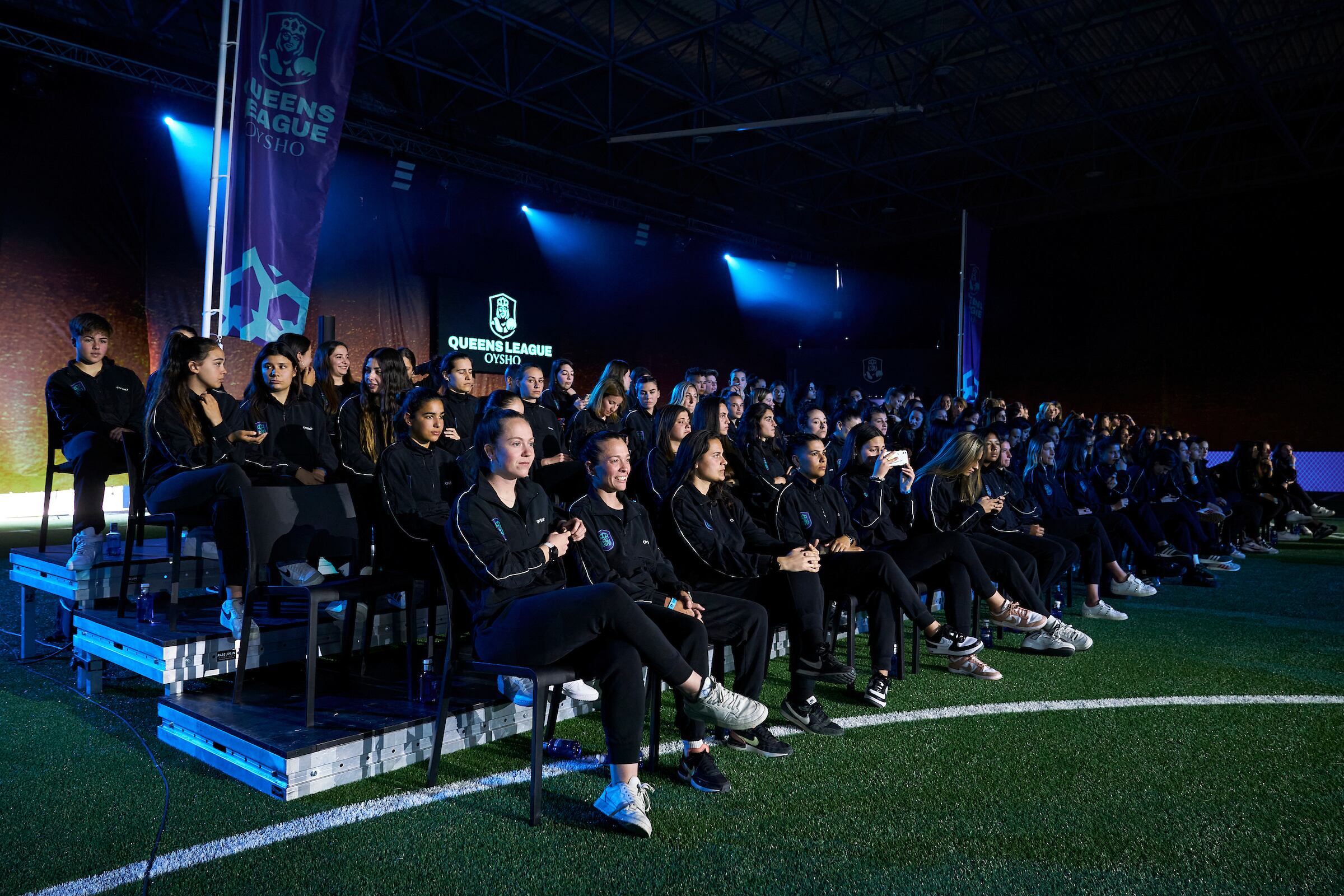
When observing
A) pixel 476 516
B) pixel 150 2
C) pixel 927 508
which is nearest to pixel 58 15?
pixel 150 2

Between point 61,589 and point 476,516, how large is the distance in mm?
2487

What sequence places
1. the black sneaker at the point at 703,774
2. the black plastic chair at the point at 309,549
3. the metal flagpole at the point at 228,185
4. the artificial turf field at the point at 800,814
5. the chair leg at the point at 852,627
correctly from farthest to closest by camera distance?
the metal flagpole at the point at 228,185 → the chair leg at the point at 852,627 → the black plastic chair at the point at 309,549 → the black sneaker at the point at 703,774 → the artificial turf field at the point at 800,814

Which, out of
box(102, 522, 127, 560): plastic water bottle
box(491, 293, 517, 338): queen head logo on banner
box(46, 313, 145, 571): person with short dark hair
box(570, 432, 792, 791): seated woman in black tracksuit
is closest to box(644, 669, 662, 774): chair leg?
box(570, 432, 792, 791): seated woman in black tracksuit

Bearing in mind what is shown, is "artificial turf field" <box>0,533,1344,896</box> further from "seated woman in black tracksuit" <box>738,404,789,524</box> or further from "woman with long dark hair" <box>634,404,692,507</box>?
"seated woman in black tracksuit" <box>738,404,789,524</box>

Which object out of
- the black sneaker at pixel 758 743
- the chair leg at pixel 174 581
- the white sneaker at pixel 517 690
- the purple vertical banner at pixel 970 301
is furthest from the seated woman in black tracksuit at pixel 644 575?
the purple vertical banner at pixel 970 301

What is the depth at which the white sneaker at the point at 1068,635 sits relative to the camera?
447cm

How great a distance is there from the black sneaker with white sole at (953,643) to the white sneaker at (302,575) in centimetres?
290

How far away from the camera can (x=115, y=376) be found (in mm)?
4535

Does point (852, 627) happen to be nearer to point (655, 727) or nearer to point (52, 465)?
point (655, 727)

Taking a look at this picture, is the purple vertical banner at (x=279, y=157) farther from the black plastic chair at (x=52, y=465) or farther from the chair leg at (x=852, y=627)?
the chair leg at (x=852, y=627)

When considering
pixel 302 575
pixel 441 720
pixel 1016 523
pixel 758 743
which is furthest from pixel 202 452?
pixel 1016 523

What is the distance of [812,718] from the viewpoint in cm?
326

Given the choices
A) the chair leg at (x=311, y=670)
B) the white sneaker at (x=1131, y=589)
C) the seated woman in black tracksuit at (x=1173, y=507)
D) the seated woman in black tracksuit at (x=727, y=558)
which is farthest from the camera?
the seated woman in black tracksuit at (x=1173, y=507)

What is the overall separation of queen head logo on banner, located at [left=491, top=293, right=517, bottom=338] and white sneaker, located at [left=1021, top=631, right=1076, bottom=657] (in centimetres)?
905
